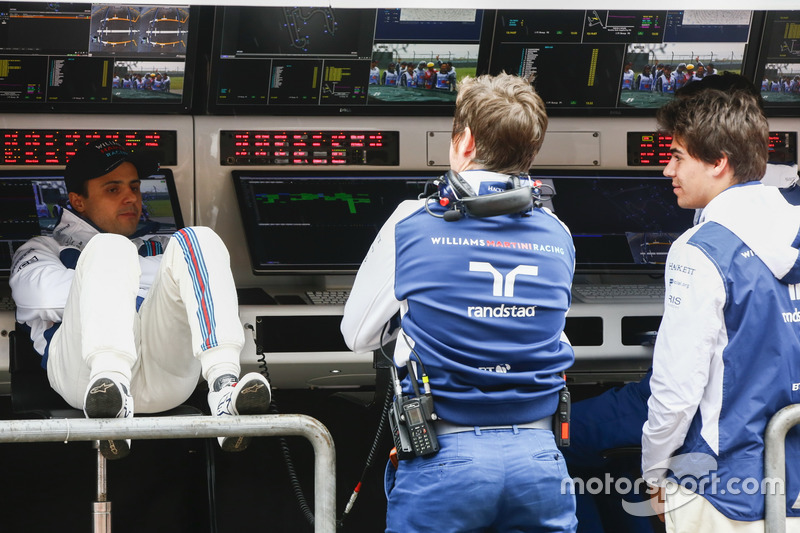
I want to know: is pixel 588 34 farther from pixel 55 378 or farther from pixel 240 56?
pixel 55 378

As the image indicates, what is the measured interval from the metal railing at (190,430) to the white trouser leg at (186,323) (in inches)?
11.2

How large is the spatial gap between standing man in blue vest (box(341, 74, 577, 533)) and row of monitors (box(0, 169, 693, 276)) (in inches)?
59.1

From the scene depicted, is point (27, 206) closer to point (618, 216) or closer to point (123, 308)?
point (123, 308)

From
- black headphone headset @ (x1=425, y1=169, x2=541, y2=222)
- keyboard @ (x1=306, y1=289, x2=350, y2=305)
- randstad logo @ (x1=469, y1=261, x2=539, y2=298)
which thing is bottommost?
keyboard @ (x1=306, y1=289, x2=350, y2=305)

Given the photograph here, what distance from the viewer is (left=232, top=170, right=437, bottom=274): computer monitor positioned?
11.7 feet

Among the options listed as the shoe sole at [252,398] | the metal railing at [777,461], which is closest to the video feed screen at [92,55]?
the shoe sole at [252,398]

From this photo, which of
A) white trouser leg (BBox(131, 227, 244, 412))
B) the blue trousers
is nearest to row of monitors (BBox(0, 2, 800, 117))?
white trouser leg (BBox(131, 227, 244, 412))

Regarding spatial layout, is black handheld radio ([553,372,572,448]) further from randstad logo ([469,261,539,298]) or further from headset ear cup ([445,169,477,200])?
headset ear cup ([445,169,477,200])

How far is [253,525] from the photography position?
3643 mm

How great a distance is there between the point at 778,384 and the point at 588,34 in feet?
5.79

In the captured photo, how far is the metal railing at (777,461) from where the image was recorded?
214 cm

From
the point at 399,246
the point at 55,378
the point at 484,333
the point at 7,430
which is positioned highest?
the point at 399,246

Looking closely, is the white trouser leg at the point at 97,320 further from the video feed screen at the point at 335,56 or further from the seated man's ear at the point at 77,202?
the video feed screen at the point at 335,56

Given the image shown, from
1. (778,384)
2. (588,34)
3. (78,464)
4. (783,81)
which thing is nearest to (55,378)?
(78,464)
